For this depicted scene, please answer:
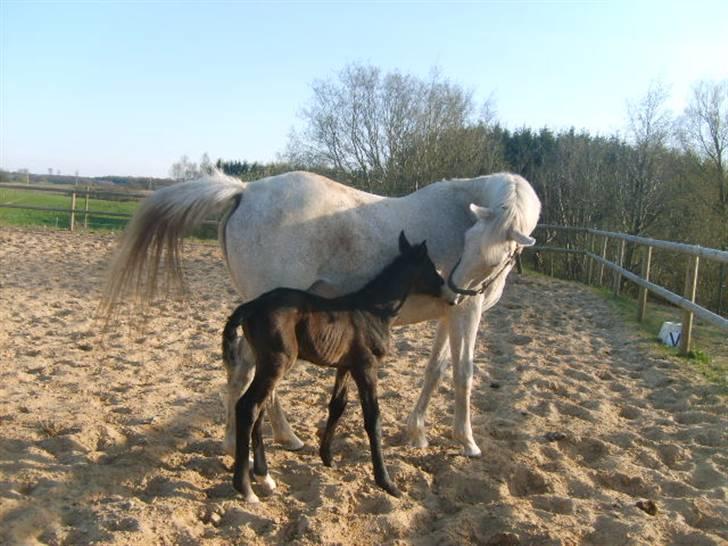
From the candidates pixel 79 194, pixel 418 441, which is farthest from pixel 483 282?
pixel 79 194

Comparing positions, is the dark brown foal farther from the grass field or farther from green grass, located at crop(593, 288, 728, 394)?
the grass field

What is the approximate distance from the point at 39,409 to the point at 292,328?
85.7 inches

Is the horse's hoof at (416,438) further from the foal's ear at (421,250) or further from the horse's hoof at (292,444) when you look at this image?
the foal's ear at (421,250)

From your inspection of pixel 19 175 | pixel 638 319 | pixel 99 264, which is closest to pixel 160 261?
pixel 638 319

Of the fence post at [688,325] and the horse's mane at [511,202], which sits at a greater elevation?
the horse's mane at [511,202]

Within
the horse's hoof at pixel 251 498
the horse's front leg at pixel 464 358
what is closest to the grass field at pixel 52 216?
the horse's front leg at pixel 464 358

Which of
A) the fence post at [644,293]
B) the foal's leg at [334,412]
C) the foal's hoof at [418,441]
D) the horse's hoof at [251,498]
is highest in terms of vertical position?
the fence post at [644,293]

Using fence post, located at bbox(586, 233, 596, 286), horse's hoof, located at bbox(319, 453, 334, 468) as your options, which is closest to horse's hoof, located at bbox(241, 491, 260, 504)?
horse's hoof, located at bbox(319, 453, 334, 468)

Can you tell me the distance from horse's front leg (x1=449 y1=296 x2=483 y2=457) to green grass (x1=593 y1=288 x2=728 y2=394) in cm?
272

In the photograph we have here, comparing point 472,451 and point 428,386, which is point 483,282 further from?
point 472,451

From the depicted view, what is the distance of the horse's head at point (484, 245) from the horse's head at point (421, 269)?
0.27ft

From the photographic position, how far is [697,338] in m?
7.60

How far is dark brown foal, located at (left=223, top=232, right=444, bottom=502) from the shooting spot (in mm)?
2945

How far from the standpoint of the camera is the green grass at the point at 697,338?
5957mm
